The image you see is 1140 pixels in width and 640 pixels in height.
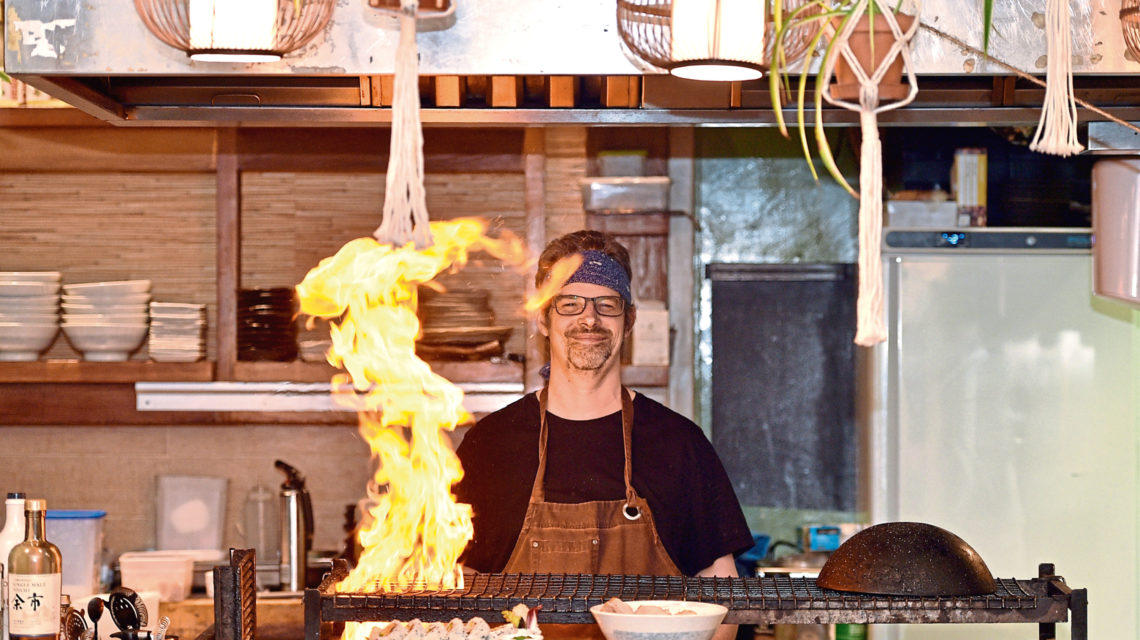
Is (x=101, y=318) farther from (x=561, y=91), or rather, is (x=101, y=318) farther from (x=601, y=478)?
(x=561, y=91)

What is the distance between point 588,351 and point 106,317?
2.22 m

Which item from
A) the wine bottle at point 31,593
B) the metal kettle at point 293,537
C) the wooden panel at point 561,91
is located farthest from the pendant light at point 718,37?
the metal kettle at point 293,537

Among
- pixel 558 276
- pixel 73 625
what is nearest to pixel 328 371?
pixel 558 276

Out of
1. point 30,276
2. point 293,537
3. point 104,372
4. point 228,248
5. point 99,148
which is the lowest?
point 293,537

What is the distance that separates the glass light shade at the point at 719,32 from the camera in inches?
81.4

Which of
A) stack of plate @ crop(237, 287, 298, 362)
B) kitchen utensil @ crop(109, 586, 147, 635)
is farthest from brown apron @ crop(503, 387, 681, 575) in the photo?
stack of plate @ crop(237, 287, 298, 362)

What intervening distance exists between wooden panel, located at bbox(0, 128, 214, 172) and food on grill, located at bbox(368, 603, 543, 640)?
2.96m

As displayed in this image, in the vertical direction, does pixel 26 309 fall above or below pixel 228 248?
below

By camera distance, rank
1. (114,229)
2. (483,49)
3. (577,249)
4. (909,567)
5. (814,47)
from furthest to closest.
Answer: (114,229), (577,249), (483,49), (909,567), (814,47)

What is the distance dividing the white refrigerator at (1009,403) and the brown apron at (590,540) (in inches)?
48.7

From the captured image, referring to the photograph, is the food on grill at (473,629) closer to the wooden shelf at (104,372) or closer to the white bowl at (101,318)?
the wooden shelf at (104,372)

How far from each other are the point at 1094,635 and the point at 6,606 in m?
3.16

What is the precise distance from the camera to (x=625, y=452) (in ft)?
10.6

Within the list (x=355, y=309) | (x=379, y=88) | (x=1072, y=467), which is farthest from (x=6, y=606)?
(x=1072, y=467)
